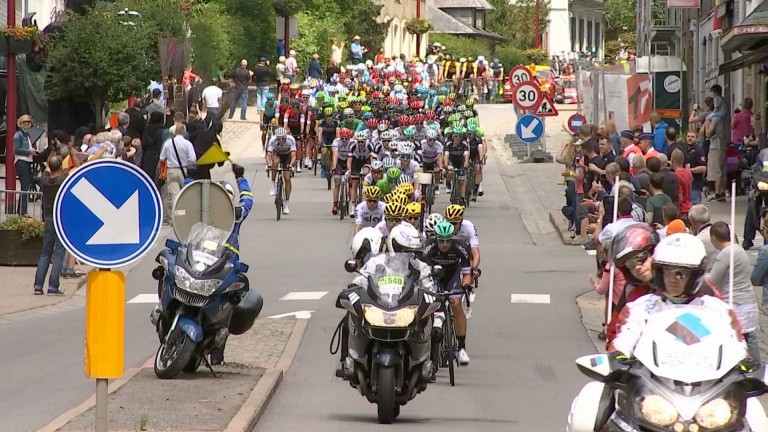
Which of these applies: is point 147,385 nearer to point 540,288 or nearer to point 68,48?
point 540,288

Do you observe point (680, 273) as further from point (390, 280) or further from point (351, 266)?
point (351, 266)

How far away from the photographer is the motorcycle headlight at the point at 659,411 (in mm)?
6773

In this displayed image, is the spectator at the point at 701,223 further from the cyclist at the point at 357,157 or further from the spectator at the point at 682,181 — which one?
the cyclist at the point at 357,157

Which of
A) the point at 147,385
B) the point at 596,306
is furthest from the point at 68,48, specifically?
the point at 147,385

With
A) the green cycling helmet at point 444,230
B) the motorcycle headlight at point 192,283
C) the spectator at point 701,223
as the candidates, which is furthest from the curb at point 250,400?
the spectator at point 701,223

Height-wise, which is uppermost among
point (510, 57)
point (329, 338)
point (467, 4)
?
point (467, 4)

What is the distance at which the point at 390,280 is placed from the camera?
11.5m

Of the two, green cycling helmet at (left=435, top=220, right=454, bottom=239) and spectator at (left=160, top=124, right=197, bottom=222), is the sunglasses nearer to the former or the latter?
green cycling helmet at (left=435, top=220, right=454, bottom=239)

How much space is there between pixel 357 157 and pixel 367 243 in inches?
698

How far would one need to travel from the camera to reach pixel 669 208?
14.6m

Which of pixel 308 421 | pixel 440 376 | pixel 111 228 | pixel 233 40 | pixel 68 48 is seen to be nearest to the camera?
pixel 111 228

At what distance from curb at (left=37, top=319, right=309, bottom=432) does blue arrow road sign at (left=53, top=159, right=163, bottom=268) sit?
2161 mm

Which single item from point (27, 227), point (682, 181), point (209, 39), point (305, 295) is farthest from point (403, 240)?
point (209, 39)

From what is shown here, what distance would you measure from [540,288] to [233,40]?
116 ft
